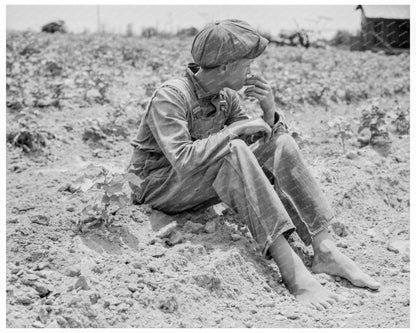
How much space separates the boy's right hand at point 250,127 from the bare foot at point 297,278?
0.59m

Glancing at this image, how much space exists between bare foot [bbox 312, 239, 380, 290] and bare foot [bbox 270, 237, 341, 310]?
0.25m

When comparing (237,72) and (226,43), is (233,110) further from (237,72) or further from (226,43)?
(226,43)

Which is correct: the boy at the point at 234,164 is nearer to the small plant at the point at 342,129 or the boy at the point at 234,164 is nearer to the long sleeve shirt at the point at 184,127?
the long sleeve shirt at the point at 184,127

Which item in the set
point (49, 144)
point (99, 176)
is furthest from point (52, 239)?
point (49, 144)

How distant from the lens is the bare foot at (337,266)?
3.63m

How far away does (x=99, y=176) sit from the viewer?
3834 mm

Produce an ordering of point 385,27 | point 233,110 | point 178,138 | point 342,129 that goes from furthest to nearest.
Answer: point 385,27 → point 342,129 → point 233,110 → point 178,138

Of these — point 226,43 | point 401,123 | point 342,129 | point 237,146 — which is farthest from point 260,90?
point 401,123

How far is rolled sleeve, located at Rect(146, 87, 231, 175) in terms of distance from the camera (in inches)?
139

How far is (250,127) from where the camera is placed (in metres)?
3.65

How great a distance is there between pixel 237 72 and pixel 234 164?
53cm

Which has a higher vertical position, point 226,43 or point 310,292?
point 226,43

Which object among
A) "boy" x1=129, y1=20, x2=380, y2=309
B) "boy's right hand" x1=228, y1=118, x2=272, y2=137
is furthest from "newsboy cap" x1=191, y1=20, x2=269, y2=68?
"boy's right hand" x1=228, y1=118, x2=272, y2=137

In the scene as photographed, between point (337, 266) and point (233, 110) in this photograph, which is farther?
point (233, 110)
